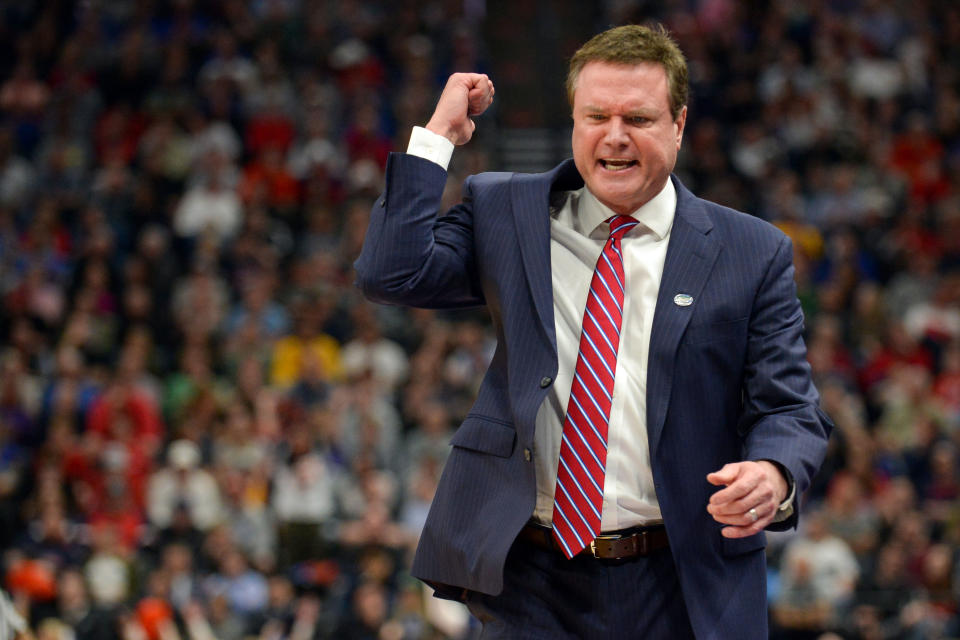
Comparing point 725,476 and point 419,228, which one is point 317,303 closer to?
point 419,228

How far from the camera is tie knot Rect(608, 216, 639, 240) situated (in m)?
2.73

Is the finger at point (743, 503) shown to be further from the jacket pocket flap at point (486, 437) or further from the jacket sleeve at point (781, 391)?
the jacket pocket flap at point (486, 437)

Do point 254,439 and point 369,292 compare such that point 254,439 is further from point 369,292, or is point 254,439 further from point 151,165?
point 369,292

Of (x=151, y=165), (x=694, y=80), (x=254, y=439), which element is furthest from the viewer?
(x=694, y=80)

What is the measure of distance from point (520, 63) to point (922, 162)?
13.7ft

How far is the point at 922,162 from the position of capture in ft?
39.8

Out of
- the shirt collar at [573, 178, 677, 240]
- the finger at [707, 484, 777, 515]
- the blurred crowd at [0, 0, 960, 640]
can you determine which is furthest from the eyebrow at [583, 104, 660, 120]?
the blurred crowd at [0, 0, 960, 640]

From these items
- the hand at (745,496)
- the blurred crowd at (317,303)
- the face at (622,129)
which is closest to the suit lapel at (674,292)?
the face at (622,129)

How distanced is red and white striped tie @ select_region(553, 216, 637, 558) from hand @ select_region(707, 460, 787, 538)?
27cm

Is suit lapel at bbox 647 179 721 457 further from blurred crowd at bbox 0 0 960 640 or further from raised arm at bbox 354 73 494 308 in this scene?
blurred crowd at bbox 0 0 960 640

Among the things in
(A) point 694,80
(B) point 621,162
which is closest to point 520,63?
(A) point 694,80

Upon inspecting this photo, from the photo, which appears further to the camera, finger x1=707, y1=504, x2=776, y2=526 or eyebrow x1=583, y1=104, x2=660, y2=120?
eyebrow x1=583, y1=104, x2=660, y2=120

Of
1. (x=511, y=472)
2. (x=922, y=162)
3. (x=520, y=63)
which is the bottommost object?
(x=511, y=472)

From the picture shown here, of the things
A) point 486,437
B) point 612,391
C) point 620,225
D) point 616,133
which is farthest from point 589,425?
point 616,133
